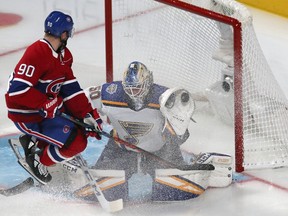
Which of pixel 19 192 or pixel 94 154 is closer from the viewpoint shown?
pixel 19 192

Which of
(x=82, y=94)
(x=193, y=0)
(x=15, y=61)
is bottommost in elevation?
(x=15, y=61)

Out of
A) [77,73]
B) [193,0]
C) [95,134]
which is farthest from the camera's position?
[77,73]

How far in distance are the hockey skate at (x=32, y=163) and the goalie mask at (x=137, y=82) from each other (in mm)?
505

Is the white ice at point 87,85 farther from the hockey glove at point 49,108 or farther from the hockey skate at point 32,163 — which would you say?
the hockey glove at point 49,108

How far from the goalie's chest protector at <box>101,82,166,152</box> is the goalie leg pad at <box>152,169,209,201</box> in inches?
5.6

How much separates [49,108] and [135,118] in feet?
1.45

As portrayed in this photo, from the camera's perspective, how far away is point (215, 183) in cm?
443

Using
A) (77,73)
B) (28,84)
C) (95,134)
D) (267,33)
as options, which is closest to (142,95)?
(95,134)

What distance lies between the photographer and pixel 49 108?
4.02 meters

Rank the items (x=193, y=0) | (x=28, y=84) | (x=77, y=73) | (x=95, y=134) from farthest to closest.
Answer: (x=77, y=73) → (x=193, y=0) → (x=95, y=134) → (x=28, y=84)

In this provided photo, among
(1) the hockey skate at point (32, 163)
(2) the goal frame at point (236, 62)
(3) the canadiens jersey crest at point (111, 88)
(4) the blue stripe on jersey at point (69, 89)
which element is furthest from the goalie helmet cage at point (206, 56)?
(1) the hockey skate at point (32, 163)

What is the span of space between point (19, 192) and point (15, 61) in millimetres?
1637

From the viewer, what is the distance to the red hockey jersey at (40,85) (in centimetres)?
396

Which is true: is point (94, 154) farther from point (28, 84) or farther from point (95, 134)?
point (28, 84)
